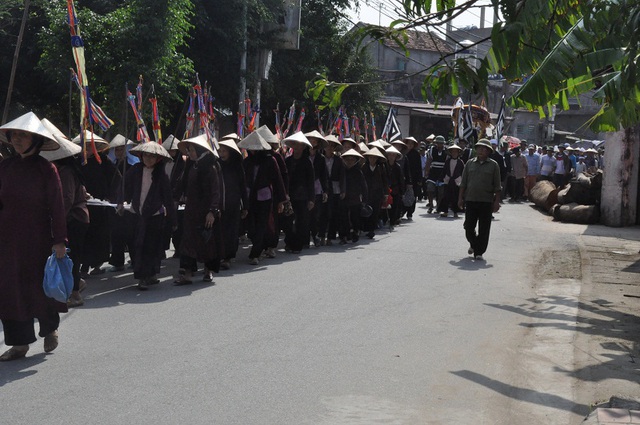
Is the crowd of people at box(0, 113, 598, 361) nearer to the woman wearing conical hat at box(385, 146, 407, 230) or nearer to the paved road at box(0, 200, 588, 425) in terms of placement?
the woman wearing conical hat at box(385, 146, 407, 230)

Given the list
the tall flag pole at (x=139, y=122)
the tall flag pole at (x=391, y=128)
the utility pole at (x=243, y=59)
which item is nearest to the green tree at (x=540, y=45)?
the tall flag pole at (x=139, y=122)

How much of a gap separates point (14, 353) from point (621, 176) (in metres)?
17.0

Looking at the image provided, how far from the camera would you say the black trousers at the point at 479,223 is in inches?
566

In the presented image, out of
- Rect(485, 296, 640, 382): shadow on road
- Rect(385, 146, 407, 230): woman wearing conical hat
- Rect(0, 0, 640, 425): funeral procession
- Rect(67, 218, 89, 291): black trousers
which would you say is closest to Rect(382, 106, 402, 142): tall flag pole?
Rect(0, 0, 640, 425): funeral procession

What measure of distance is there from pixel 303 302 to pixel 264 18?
1975 centimetres

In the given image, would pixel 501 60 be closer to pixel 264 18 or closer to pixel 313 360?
pixel 313 360

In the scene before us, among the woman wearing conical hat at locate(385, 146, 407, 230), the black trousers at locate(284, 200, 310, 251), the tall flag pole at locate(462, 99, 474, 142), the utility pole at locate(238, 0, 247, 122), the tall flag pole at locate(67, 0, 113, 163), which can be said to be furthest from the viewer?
the utility pole at locate(238, 0, 247, 122)

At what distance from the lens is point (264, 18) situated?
93.2 ft

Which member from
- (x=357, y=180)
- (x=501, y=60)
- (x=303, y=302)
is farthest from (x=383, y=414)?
(x=357, y=180)

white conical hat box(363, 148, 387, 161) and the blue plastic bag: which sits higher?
white conical hat box(363, 148, 387, 161)

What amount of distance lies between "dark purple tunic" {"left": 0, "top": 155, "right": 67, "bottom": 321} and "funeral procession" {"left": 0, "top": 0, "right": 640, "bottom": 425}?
1 cm

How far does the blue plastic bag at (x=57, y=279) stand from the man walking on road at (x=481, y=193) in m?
8.28

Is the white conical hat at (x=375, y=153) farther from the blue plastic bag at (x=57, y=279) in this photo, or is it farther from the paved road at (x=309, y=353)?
the blue plastic bag at (x=57, y=279)

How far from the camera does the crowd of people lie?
7184mm
